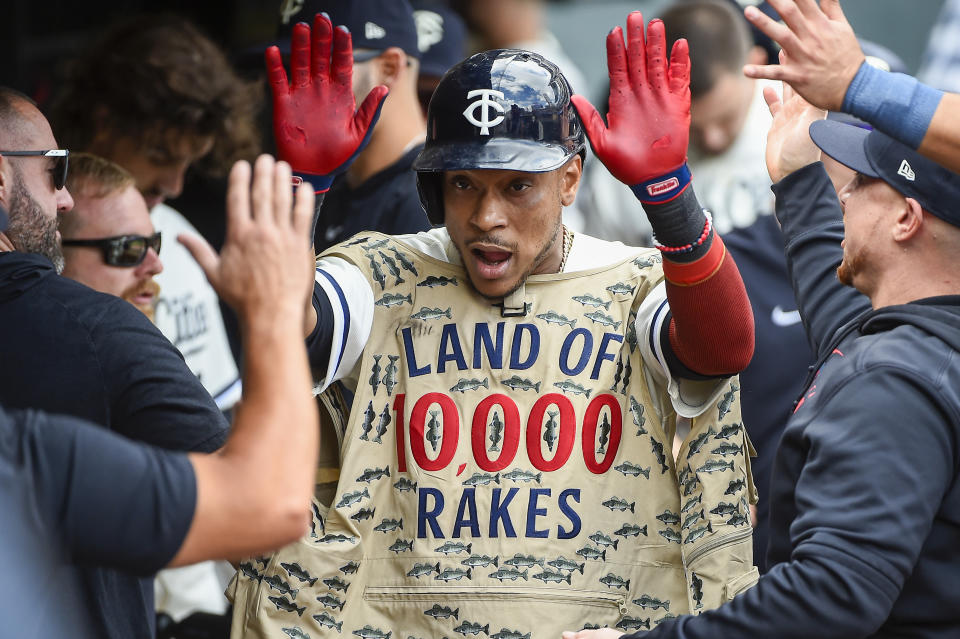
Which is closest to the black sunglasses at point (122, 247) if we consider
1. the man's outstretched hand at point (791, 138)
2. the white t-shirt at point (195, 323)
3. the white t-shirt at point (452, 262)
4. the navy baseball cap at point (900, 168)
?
the white t-shirt at point (195, 323)

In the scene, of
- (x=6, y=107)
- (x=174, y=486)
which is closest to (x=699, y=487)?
(x=174, y=486)

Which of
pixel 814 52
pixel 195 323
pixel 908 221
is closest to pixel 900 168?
pixel 908 221

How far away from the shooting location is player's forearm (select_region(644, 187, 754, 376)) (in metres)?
2.78

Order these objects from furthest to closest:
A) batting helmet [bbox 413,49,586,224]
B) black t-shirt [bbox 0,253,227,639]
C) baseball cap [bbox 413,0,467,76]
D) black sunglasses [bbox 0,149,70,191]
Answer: baseball cap [bbox 413,0,467,76] → black sunglasses [bbox 0,149,70,191] → batting helmet [bbox 413,49,586,224] → black t-shirt [bbox 0,253,227,639]

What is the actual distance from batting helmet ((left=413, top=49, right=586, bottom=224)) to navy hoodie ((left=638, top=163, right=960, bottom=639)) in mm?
941

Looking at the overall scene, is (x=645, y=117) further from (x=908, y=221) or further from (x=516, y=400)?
(x=516, y=400)

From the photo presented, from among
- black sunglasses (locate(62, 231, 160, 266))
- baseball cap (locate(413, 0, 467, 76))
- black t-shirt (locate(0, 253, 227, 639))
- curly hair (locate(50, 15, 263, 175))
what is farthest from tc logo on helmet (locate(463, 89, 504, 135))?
baseball cap (locate(413, 0, 467, 76))

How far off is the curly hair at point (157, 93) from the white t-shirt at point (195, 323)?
22.0 inches

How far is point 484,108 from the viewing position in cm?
299

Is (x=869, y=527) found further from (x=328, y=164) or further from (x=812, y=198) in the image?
(x=328, y=164)

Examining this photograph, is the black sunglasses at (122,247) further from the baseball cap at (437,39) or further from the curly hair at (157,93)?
the baseball cap at (437,39)

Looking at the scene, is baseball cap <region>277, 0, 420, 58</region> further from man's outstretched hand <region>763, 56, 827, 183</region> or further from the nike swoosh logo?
man's outstretched hand <region>763, 56, 827, 183</region>

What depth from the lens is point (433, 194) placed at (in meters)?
3.18

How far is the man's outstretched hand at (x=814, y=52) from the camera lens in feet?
8.04
